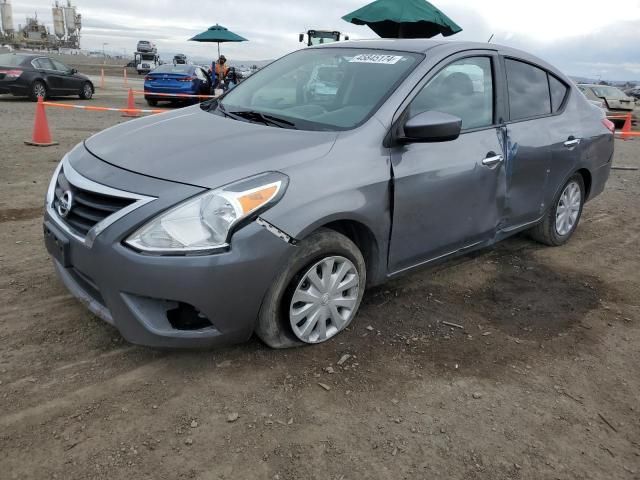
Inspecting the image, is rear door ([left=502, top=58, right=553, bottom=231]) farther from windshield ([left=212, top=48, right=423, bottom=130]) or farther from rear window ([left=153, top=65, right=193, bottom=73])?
rear window ([left=153, top=65, right=193, bottom=73])

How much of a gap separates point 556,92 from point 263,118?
2619 millimetres

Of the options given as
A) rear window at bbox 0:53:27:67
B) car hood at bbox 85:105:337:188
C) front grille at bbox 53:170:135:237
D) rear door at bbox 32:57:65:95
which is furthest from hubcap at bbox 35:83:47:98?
front grille at bbox 53:170:135:237

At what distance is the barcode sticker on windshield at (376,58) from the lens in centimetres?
342

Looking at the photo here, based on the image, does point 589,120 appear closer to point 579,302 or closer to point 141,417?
point 579,302

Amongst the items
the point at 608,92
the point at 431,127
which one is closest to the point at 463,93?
the point at 431,127

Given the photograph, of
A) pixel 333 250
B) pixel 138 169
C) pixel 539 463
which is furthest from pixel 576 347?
pixel 138 169

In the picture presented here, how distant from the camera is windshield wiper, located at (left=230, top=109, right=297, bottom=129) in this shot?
3178 millimetres

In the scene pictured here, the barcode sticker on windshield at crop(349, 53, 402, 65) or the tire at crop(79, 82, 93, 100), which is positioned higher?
Result: the barcode sticker on windshield at crop(349, 53, 402, 65)

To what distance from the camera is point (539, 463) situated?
2.29 m

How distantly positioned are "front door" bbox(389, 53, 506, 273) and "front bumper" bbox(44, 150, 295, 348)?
2.91ft

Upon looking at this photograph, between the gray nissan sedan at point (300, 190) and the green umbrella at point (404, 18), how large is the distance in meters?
6.27

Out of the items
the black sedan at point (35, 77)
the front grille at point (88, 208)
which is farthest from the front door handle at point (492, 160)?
the black sedan at point (35, 77)

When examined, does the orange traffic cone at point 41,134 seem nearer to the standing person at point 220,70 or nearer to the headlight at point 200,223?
the headlight at point 200,223

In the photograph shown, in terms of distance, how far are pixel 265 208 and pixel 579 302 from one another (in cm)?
257
